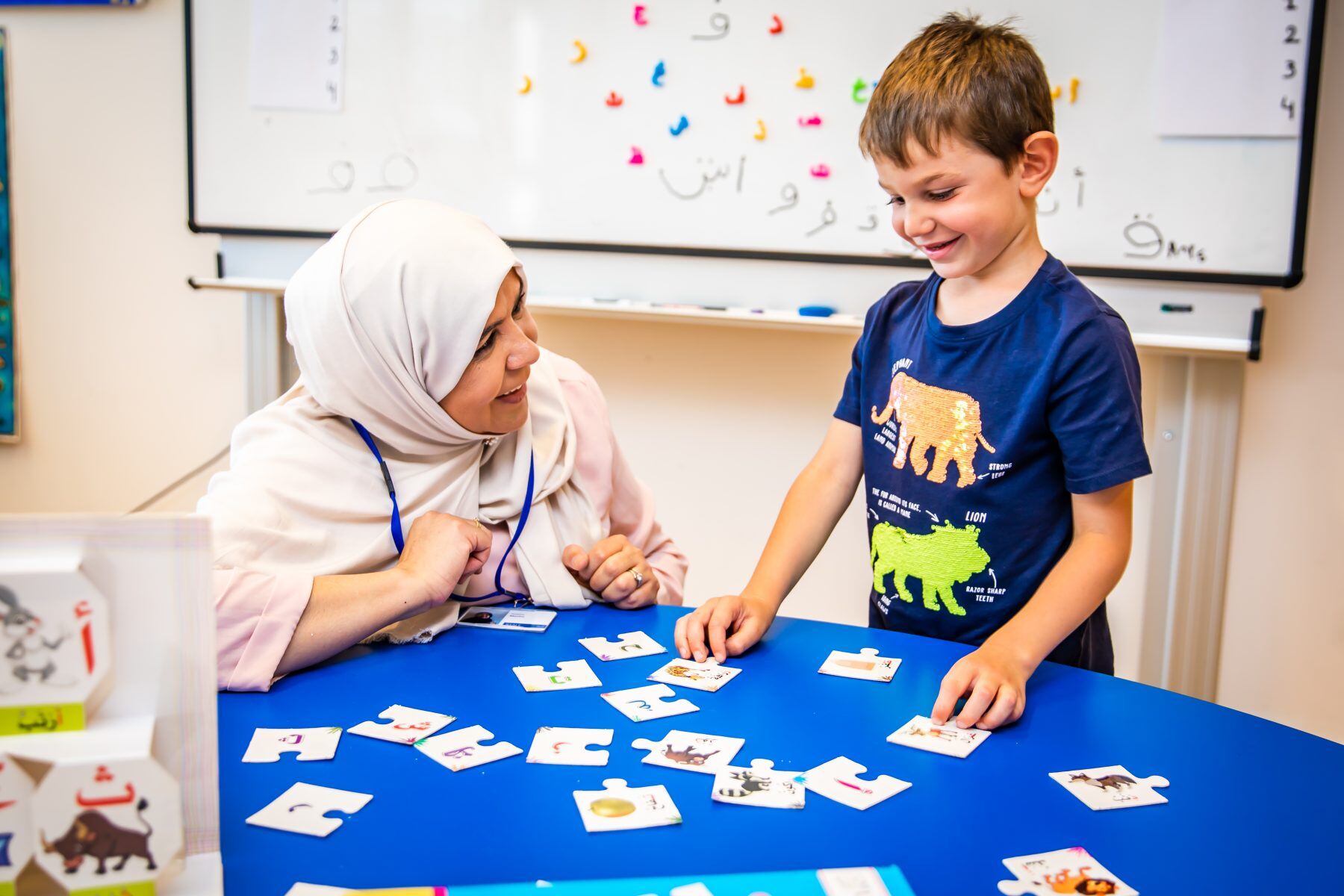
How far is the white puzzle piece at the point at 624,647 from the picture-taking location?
1292mm

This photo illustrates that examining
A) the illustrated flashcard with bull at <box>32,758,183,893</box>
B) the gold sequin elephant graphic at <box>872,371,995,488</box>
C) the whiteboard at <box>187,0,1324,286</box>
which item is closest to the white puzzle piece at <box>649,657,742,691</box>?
the gold sequin elephant graphic at <box>872,371,995,488</box>

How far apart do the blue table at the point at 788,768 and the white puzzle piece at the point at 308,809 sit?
0.01m

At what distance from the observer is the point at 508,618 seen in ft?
4.72

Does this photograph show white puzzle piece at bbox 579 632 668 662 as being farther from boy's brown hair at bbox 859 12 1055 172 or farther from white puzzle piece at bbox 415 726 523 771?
boy's brown hair at bbox 859 12 1055 172

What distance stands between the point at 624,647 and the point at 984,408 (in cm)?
60

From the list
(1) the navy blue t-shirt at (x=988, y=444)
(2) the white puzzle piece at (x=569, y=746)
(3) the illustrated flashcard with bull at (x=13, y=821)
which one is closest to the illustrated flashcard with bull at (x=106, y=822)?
(3) the illustrated flashcard with bull at (x=13, y=821)

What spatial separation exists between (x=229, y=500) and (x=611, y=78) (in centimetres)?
185

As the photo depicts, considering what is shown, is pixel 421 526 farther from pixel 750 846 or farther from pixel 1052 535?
Result: pixel 1052 535

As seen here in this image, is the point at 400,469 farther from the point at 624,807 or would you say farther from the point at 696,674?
the point at 624,807

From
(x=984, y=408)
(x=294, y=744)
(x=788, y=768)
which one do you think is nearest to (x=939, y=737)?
(x=788, y=768)

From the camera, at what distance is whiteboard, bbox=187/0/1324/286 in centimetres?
239

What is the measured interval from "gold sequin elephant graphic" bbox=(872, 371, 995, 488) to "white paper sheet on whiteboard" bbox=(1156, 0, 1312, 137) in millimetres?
1351

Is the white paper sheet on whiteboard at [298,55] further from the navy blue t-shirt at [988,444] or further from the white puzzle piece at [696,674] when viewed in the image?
the white puzzle piece at [696,674]

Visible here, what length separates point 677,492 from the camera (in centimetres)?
321
